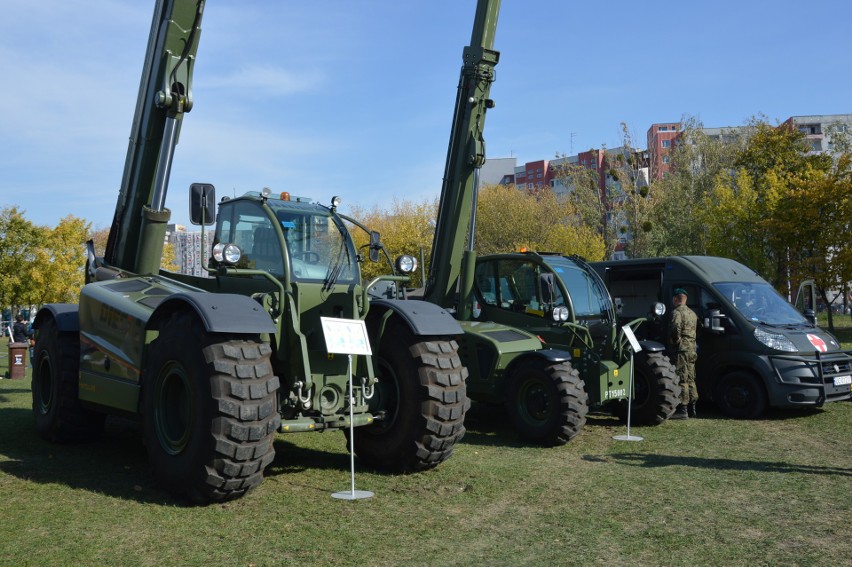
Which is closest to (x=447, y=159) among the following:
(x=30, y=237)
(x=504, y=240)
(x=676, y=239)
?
(x=676, y=239)

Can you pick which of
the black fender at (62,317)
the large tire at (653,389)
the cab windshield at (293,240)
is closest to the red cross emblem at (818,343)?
the large tire at (653,389)

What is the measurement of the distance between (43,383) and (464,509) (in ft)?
18.2

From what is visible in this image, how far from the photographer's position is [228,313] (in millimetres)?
6086

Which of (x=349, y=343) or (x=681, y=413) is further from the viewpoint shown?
(x=681, y=413)

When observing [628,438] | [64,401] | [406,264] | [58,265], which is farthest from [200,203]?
[58,265]

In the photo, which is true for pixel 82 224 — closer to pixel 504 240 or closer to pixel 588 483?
pixel 504 240

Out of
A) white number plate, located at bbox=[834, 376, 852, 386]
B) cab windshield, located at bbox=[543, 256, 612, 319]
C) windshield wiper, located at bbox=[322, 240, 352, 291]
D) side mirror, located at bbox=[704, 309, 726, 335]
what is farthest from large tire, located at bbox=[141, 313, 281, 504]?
white number plate, located at bbox=[834, 376, 852, 386]

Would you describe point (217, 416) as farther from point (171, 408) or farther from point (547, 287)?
point (547, 287)

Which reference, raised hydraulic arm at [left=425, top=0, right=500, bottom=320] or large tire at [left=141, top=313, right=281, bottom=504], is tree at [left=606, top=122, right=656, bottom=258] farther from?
large tire at [left=141, top=313, right=281, bottom=504]

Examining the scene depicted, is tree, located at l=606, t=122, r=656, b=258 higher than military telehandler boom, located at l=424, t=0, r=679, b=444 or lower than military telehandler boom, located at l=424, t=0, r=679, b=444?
higher

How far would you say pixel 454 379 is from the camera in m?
7.20

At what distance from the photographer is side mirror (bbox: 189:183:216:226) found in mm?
7223

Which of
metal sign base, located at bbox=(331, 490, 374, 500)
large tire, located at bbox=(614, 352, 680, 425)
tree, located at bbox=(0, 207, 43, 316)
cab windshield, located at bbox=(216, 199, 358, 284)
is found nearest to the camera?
metal sign base, located at bbox=(331, 490, 374, 500)

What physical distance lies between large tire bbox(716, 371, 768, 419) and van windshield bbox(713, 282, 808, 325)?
36.9 inches
